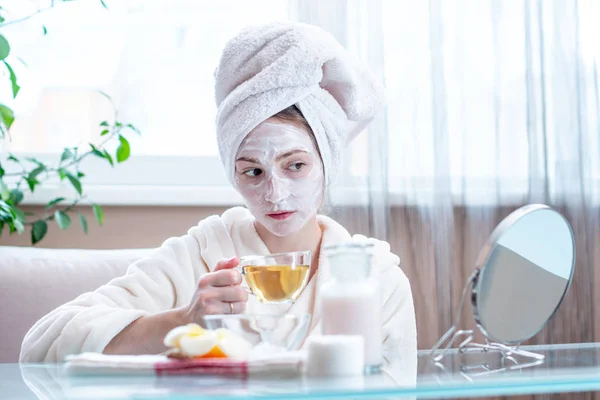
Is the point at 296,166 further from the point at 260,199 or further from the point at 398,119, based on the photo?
the point at 398,119

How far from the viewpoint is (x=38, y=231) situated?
210 cm

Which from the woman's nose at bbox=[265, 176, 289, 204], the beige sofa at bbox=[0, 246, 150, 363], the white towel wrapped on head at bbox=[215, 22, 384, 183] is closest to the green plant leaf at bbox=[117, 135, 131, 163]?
the beige sofa at bbox=[0, 246, 150, 363]

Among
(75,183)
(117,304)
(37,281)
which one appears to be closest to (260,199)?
(117,304)

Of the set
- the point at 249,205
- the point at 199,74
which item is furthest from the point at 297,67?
the point at 199,74

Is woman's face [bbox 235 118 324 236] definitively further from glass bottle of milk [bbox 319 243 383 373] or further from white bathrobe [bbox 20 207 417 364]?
glass bottle of milk [bbox 319 243 383 373]

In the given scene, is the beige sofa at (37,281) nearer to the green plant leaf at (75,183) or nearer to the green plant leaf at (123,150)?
the green plant leaf at (75,183)

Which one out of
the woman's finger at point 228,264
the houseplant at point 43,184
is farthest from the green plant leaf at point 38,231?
the woman's finger at point 228,264

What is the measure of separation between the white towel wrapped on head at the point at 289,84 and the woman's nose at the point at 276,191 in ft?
0.30

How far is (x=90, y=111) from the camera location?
2.47m

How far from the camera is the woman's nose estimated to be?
4.30ft

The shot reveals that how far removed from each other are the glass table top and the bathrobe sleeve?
26cm

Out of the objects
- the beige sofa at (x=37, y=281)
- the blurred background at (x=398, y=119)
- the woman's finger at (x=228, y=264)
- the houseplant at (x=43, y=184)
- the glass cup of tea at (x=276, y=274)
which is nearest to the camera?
the glass cup of tea at (x=276, y=274)

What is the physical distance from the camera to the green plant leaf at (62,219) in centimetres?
208

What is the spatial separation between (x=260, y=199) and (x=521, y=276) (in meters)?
0.47
